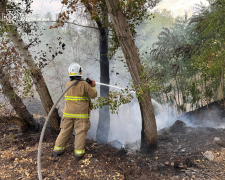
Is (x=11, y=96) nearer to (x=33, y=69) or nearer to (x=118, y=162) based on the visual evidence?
(x=33, y=69)

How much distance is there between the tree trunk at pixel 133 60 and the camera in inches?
157

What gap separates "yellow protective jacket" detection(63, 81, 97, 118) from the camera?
3590mm

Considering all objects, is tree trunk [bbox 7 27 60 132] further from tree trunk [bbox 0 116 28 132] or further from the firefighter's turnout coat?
the firefighter's turnout coat

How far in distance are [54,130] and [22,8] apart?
351 centimetres

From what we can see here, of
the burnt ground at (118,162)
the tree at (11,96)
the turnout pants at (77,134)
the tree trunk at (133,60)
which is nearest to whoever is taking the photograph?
the burnt ground at (118,162)

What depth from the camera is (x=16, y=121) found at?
5.15 meters

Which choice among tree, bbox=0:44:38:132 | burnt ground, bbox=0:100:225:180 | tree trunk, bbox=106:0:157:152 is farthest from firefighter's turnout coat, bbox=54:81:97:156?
tree, bbox=0:44:38:132

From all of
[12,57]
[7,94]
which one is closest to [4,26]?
[12,57]

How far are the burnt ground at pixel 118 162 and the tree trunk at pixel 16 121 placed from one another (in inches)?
16.7

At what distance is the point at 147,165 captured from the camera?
3.74 meters

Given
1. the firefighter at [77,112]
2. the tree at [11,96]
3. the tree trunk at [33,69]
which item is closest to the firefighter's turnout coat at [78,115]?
the firefighter at [77,112]

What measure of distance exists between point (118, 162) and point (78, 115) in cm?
126

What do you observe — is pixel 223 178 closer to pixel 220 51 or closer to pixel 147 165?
pixel 147 165

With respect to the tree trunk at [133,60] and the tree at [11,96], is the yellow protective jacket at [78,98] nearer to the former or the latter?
the tree trunk at [133,60]
